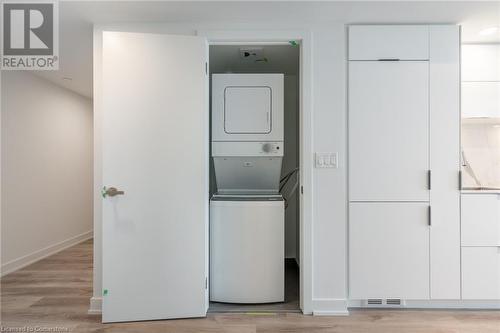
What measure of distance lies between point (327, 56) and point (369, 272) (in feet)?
5.50

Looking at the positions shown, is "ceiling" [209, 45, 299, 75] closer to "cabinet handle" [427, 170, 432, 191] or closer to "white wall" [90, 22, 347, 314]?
"white wall" [90, 22, 347, 314]

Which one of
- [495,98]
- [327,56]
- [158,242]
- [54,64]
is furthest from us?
[54,64]

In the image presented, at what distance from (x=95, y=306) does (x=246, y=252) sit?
1.21m

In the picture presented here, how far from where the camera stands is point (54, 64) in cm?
323

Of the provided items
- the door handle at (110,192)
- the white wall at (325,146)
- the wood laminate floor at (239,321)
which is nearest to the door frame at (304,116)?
the white wall at (325,146)

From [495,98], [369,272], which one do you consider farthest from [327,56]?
[369,272]

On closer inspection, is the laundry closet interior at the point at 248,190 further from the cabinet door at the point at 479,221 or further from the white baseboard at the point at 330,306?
the cabinet door at the point at 479,221

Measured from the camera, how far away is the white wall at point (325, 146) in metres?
2.33

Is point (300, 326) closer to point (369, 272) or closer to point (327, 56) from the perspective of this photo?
point (369, 272)

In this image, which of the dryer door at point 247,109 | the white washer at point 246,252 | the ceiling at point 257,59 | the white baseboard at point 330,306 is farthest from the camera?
the ceiling at point 257,59

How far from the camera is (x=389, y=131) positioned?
234 centimetres

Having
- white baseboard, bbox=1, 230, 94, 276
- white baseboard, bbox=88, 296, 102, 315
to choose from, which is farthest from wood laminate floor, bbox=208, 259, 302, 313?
white baseboard, bbox=1, 230, 94, 276

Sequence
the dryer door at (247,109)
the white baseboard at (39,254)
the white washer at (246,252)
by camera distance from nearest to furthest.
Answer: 1. the white washer at (246,252)
2. the dryer door at (247,109)
3. the white baseboard at (39,254)

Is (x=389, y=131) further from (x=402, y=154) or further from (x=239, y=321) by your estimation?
(x=239, y=321)
